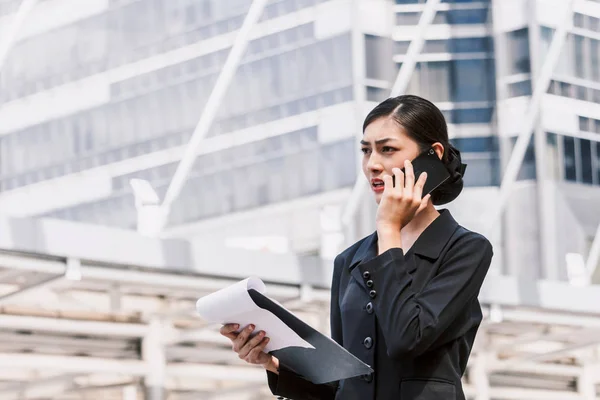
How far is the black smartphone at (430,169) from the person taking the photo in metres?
1.78

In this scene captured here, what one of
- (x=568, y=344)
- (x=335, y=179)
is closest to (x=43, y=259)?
(x=568, y=344)

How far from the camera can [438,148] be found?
181cm

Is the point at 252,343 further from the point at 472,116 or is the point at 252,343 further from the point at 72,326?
the point at 472,116

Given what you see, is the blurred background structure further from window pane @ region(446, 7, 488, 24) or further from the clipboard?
the clipboard

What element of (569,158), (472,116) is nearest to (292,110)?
(472,116)

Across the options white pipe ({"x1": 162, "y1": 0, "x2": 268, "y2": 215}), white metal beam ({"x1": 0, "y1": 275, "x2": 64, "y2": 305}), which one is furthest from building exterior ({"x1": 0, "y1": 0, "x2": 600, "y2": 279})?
white metal beam ({"x1": 0, "y1": 275, "x2": 64, "y2": 305})

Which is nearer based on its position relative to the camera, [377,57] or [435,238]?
[435,238]

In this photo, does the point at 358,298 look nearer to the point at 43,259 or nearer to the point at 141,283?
the point at 43,259

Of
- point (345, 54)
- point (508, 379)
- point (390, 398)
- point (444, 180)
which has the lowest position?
point (390, 398)

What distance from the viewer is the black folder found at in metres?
1.70

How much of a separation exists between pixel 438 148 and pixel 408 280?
206mm

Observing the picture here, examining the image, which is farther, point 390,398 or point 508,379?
point 508,379

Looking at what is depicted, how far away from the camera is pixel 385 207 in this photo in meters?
1.75

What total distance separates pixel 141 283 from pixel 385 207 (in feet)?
18.1
